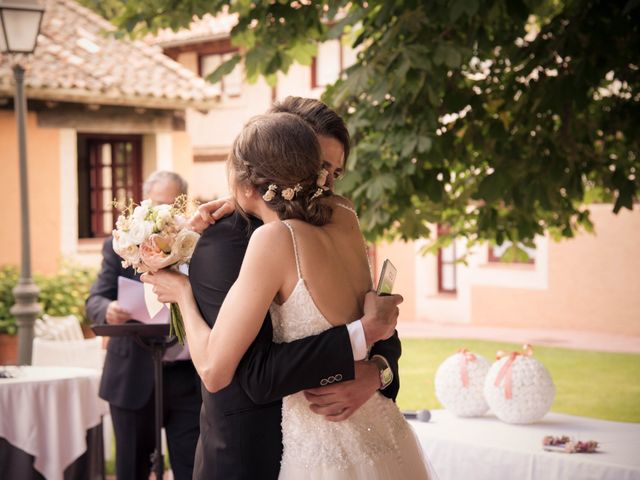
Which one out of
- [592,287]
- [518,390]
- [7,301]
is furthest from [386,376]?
[592,287]

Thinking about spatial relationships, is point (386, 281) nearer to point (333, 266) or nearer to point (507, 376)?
point (333, 266)

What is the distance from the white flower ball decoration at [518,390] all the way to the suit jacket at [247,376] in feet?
6.24

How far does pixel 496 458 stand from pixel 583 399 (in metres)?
7.66

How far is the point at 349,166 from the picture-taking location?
574 cm

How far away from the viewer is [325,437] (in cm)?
272

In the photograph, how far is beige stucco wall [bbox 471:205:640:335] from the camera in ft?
55.7

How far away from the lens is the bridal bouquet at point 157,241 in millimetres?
2885

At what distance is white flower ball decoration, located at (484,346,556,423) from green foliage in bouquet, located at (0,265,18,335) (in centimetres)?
848

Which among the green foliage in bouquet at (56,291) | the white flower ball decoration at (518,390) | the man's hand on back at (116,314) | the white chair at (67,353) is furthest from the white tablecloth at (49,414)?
the green foliage in bouquet at (56,291)

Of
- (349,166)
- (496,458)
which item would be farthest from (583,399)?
(496,458)

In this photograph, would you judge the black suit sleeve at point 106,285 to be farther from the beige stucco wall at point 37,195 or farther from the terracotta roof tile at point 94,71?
the beige stucco wall at point 37,195

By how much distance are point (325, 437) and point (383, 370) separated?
0.88ft

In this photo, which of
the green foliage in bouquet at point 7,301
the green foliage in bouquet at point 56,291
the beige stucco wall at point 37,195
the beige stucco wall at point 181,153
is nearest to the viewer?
the green foliage in bouquet at point 7,301

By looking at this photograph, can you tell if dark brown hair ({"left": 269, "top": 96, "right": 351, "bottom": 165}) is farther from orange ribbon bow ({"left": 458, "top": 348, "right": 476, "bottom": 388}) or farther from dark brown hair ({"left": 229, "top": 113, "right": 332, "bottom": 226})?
orange ribbon bow ({"left": 458, "top": 348, "right": 476, "bottom": 388})
